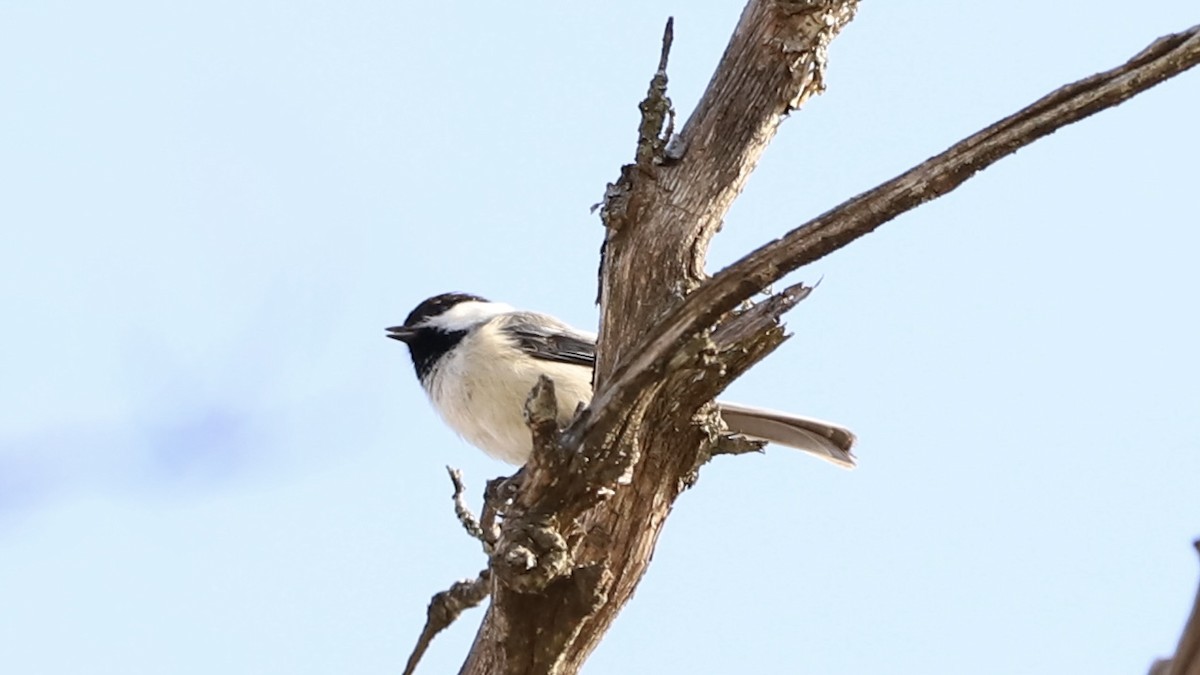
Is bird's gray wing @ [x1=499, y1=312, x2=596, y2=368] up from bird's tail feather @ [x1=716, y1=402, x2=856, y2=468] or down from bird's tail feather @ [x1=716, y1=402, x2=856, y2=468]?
up

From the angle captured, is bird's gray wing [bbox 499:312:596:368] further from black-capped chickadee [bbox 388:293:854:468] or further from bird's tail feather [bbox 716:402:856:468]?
bird's tail feather [bbox 716:402:856:468]

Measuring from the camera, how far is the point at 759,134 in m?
3.33

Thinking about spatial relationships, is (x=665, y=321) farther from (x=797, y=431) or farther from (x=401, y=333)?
(x=401, y=333)

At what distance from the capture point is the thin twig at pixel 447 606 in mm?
3637

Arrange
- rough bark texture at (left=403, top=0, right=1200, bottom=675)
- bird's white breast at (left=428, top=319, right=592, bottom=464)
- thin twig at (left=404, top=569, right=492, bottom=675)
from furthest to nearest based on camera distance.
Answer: bird's white breast at (left=428, top=319, right=592, bottom=464)
thin twig at (left=404, top=569, right=492, bottom=675)
rough bark texture at (left=403, top=0, right=1200, bottom=675)

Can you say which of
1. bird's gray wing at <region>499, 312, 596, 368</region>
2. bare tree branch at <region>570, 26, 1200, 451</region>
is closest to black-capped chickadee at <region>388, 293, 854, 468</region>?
bird's gray wing at <region>499, 312, 596, 368</region>

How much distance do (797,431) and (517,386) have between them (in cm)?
118

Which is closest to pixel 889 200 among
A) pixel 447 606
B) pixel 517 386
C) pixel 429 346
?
pixel 447 606

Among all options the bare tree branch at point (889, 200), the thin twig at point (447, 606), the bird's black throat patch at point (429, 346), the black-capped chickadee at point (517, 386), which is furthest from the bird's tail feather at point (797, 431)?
the bare tree branch at point (889, 200)

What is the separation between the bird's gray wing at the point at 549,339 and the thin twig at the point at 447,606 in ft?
7.02

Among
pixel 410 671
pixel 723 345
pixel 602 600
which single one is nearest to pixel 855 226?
pixel 723 345

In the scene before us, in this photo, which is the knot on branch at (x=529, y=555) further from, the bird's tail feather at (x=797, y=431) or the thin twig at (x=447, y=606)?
the bird's tail feather at (x=797, y=431)

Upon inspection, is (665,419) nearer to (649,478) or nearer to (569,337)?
(649,478)

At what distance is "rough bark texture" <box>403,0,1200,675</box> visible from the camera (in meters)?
2.71
